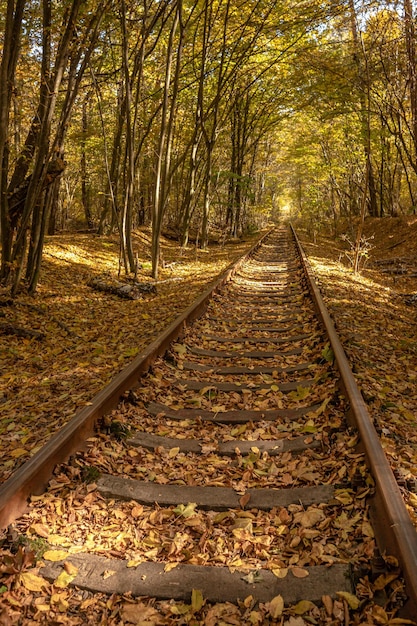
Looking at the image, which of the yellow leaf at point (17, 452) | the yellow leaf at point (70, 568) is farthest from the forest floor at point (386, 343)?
the yellow leaf at point (17, 452)

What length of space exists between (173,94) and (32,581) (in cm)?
982

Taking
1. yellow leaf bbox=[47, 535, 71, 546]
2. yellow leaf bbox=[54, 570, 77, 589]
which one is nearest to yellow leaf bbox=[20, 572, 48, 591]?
yellow leaf bbox=[54, 570, 77, 589]

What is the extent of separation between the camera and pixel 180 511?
2738 mm

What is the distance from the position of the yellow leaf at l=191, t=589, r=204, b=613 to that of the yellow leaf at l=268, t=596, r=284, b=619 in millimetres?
302

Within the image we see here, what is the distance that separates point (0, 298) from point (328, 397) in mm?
5351

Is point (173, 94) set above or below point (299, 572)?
above

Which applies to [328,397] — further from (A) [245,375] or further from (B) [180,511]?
(B) [180,511]

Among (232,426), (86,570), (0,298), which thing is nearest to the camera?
(86,570)

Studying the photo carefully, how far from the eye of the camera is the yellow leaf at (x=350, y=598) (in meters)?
2.01

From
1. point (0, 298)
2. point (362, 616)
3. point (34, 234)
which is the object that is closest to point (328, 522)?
point (362, 616)

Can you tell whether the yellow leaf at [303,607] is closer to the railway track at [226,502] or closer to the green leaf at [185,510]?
the railway track at [226,502]

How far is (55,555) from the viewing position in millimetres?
2354

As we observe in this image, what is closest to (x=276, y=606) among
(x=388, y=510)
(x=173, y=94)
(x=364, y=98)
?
(x=388, y=510)

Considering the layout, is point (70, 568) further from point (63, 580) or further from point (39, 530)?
point (39, 530)
